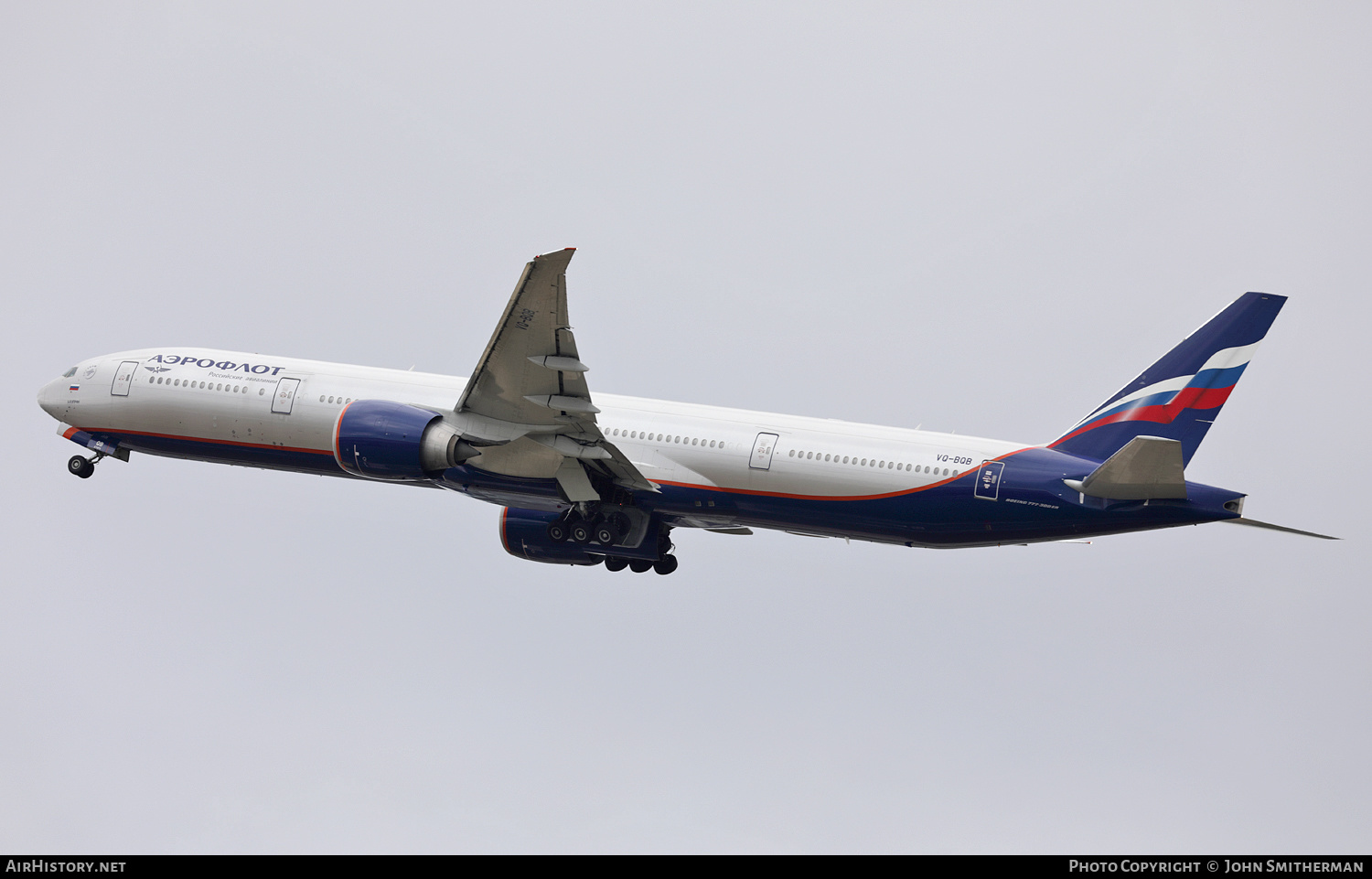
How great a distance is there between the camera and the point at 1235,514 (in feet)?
118

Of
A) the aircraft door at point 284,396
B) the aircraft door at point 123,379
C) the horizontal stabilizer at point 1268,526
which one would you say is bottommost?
the horizontal stabilizer at point 1268,526

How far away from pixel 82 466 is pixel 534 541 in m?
13.9

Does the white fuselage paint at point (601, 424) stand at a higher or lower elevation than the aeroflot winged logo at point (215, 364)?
lower

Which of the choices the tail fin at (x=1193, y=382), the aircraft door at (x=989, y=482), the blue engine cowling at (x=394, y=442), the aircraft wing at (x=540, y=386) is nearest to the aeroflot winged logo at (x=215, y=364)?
the blue engine cowling at (x=394, y=442)

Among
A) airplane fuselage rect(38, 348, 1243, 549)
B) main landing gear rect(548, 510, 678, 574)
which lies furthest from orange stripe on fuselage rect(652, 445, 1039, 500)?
main landing gear rect(548, 510, 678, 574)

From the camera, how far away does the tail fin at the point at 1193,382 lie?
37.2 meters

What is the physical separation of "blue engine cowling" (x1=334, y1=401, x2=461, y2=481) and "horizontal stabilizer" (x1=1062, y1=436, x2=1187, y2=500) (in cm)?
1612

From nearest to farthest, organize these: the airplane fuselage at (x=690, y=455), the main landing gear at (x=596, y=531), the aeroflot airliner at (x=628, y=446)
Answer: the aeroflot airliner at (x=628, y=446), the airplane fuselage at (x=690, y=455), the main landing gear at (x=596, y=531)

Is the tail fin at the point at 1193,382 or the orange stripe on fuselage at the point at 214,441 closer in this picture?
the tail fin at the point at 1193,382

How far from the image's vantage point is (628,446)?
41781mm

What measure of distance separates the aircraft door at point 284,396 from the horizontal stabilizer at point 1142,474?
70.7 feet

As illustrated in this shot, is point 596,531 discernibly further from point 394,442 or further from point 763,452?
point 394,442

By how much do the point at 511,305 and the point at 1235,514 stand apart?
17.6m

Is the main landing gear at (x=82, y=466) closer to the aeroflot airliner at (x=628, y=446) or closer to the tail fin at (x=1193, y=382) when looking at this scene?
the aeroflot airliner at (x=628, y=446)
